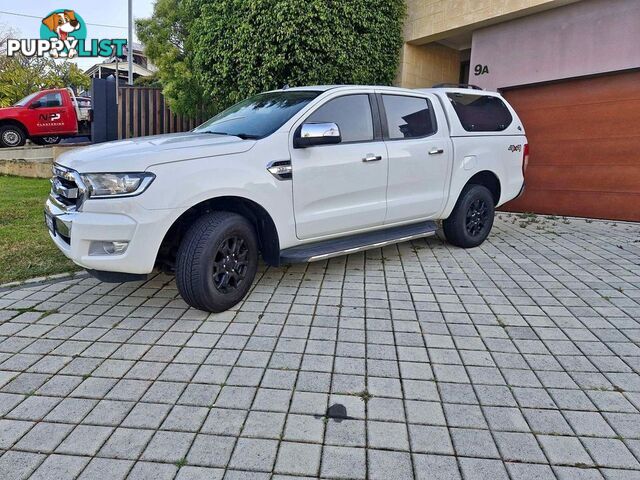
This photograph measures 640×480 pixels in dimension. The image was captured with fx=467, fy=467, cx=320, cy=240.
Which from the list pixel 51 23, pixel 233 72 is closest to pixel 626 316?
pixel 233 72

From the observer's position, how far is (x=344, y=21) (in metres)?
8.26

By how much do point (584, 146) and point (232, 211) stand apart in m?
6.81

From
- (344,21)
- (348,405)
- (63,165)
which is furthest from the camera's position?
(344,21)

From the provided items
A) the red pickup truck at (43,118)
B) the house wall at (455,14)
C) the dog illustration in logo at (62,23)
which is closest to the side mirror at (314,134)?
the house wall at (455,14)

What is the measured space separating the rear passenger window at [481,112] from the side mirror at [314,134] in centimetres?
233

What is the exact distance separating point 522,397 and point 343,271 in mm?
2560

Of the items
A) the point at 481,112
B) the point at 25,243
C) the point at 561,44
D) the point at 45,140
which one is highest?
the point at 561,44

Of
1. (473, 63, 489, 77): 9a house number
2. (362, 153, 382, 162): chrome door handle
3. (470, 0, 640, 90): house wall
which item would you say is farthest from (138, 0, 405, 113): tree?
(362, 153, 382, 162): chrome door handle

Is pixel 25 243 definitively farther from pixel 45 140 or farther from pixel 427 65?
pixel 45 140

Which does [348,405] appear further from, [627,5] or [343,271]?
[627,5]

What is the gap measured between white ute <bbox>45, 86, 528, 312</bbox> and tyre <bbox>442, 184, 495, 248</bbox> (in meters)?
0.03

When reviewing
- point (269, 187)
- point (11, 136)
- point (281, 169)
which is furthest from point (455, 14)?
point (11, 136)

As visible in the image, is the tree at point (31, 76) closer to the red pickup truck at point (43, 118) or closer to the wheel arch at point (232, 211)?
the red pickup truck at point (43, 118)

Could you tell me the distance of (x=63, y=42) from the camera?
25625 millimetres
